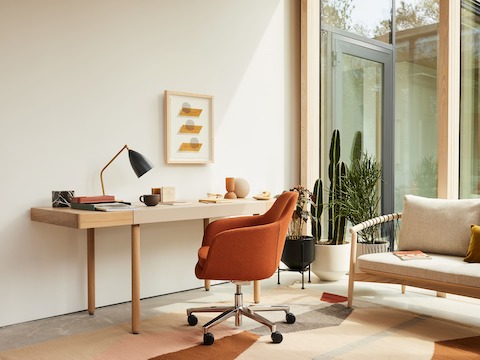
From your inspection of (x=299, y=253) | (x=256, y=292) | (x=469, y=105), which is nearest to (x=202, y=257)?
(x=256, y=292)

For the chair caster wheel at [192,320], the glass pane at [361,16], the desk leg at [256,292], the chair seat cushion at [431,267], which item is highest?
the glass pane at [361,16]

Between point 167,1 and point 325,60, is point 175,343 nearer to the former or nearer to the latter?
point 167,1

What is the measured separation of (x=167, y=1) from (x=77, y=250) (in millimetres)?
2056

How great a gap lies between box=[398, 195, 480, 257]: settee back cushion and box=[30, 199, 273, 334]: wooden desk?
1.16 meters

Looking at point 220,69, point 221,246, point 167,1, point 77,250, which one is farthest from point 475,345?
point 167,1

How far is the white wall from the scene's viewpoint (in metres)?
3.30

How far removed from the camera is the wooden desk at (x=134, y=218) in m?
2.96

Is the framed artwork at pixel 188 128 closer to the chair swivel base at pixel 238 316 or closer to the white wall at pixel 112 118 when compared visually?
the white wall at pixel 112 118

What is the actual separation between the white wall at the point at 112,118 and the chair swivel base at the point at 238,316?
96 cm

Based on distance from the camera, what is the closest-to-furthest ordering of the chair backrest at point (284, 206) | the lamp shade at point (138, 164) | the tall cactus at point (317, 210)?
the chair backrest at point (284, 206) → the lamp shade at point (138, 164) → the tall cactus at point (317, 210)

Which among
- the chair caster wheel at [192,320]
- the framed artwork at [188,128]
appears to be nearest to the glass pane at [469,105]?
the framed artwork at [188,128]

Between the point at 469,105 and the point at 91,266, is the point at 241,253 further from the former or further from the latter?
the point at 469,105

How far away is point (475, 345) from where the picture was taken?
9.39 ft

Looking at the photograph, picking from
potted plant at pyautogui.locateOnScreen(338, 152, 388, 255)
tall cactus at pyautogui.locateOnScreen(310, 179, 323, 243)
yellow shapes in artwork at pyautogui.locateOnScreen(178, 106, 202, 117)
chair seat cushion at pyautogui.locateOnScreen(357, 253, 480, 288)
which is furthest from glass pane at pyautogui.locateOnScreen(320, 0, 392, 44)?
chair seat cushion at pyautogui.locateOnScreen(357, 253, 480, 288)
